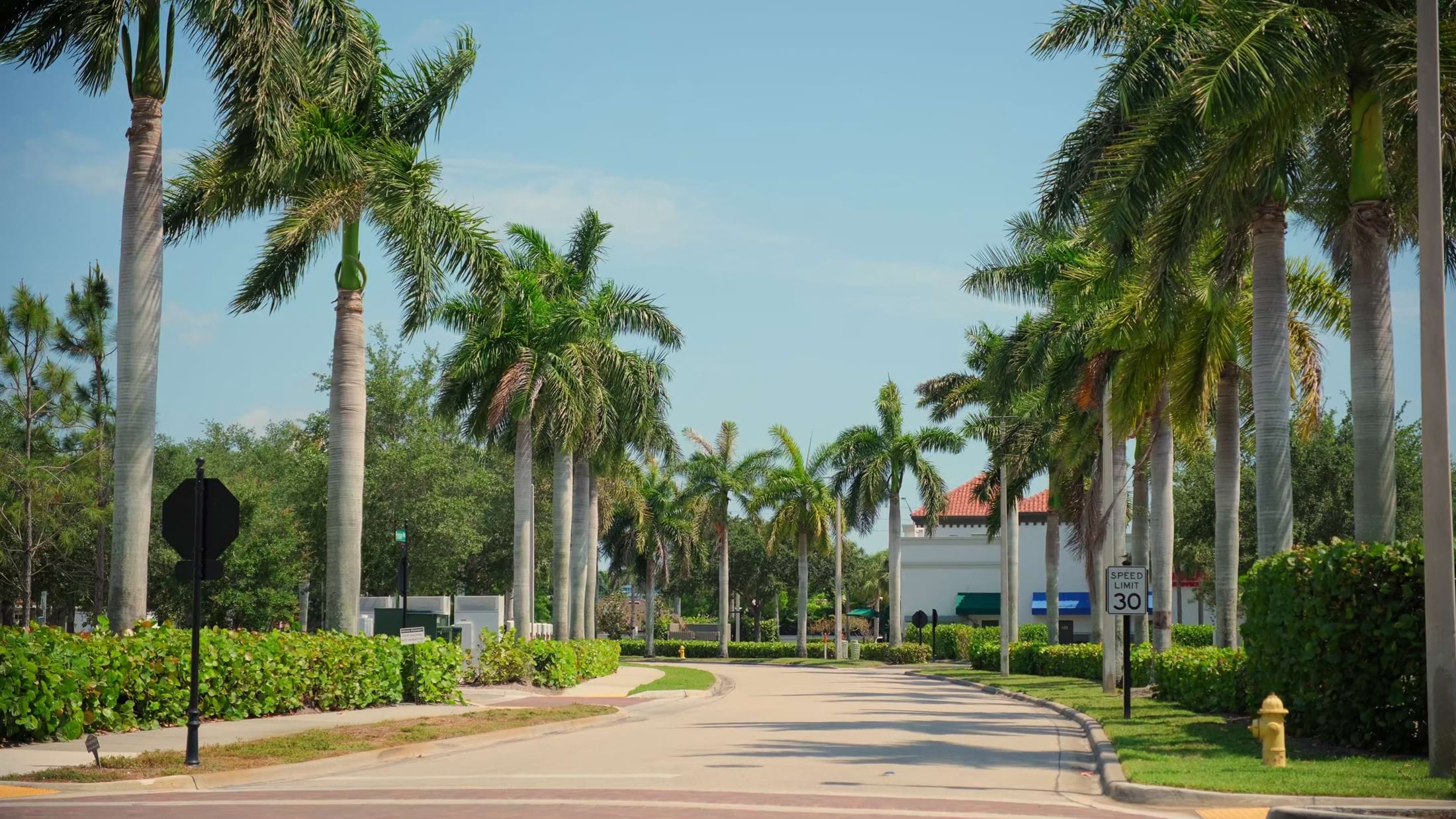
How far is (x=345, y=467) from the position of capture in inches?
1003

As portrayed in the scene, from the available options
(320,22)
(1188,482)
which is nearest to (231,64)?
(320,22)

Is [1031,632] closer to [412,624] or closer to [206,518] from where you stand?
[412,624]

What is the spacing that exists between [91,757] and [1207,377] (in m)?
20.5

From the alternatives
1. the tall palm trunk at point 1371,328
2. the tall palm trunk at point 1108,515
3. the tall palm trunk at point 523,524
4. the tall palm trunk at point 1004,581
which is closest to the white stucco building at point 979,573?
the tall palm trunk at point 1004,581

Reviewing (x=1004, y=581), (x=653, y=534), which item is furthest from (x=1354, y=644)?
(x=653, y=534)

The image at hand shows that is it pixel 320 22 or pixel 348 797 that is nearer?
pixel 348 797

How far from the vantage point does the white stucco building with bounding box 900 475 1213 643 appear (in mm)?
82375

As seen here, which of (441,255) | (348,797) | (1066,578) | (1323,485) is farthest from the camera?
(1066,578)

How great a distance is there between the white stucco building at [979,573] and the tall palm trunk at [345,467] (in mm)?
59213

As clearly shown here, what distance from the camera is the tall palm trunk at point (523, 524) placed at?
3625 centimetres

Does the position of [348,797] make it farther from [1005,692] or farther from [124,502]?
[1005,692]

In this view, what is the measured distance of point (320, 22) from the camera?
22.7 metres

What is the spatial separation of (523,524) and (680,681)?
8494 millimetres

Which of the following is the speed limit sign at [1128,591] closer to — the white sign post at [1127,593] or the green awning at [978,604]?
the white sign post at [1127,593]
